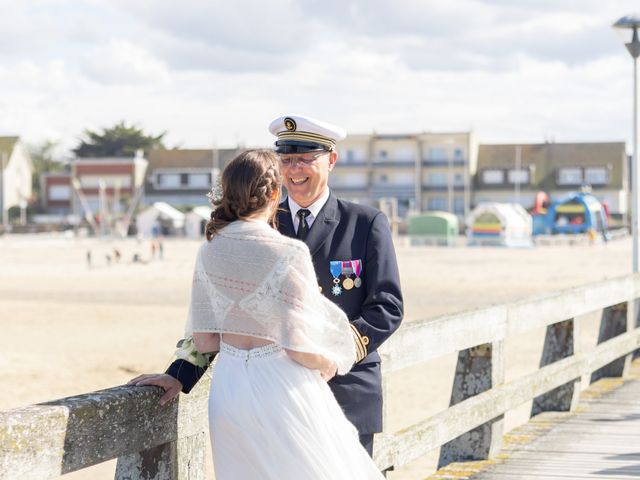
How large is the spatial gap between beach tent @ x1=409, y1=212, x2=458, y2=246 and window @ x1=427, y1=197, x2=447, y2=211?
24314 mm

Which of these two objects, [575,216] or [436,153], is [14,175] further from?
[575,216]

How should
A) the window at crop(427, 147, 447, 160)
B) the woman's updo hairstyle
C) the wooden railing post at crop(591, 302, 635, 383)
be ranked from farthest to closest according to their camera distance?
the window at crop(427, 147, 447, 160) → the wooden railing post at crop(591, 302, 635, 383) → the woman's updo hairstyle

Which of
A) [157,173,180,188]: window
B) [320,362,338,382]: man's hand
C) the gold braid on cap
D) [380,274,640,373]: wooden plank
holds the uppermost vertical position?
[157,173,180,188]: window

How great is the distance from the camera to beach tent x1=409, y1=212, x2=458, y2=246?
67.7m

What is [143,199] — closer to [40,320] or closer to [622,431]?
[40,320]

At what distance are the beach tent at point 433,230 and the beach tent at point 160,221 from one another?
21334 millimetres

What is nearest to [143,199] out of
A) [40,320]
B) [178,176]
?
[178,176]

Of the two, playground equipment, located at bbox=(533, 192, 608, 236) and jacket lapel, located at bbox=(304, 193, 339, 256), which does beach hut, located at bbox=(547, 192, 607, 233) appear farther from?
jacket lapel, located at bbox=(304, 193, 339, 256)

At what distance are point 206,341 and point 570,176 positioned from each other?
9468 cm

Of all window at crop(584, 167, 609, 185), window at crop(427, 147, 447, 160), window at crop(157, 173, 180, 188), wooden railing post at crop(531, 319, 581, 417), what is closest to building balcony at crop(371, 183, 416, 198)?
window at crop(427, 147, 447, 160)

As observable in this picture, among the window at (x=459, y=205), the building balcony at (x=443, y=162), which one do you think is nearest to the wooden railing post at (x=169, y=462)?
the building balcony at (x=443, y=162)

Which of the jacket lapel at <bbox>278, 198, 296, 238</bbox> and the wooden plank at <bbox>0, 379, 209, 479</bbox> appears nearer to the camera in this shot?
the wooden plank at <bbox>0, 379, 209, 479</bbox>

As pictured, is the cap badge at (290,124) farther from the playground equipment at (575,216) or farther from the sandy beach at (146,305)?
the playground equipment at (575,216)

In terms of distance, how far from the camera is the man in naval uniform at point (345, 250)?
3350 mm
